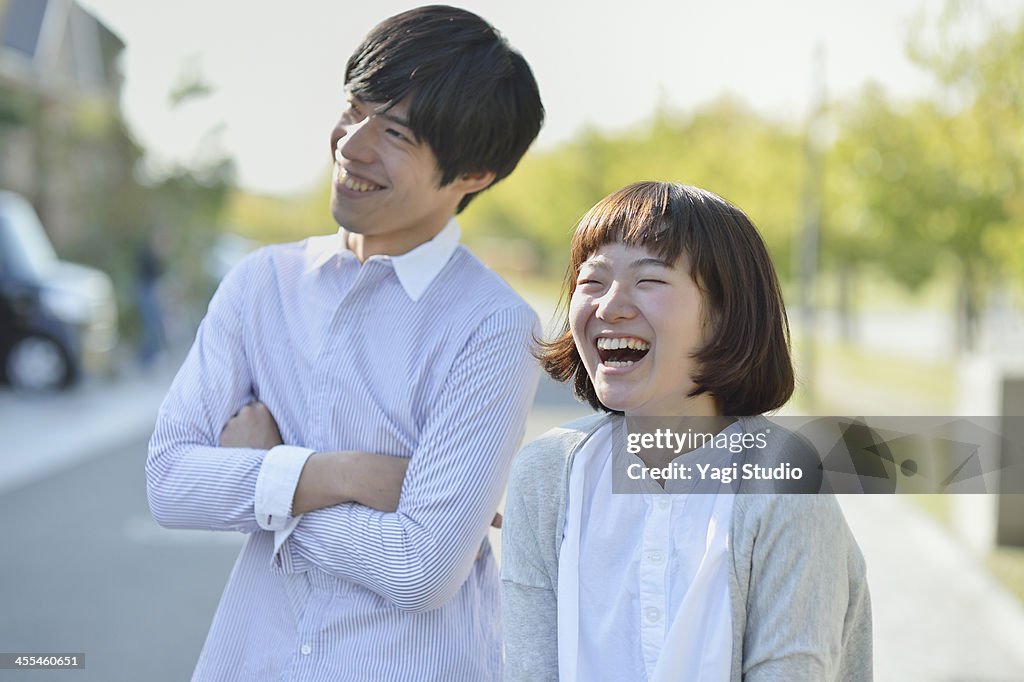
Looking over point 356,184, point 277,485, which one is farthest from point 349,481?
point 356,184

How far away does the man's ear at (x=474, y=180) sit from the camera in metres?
2.13

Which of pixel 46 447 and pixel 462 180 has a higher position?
pixel 462 180

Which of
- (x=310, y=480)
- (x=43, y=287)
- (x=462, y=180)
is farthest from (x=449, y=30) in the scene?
(x=43, y=287)

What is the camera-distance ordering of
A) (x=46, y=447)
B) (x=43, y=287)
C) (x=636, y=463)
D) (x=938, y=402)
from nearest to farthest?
(x=636, y=463) → (x=46, y=447) → (x=43, y=287) → (x=938, y=402)

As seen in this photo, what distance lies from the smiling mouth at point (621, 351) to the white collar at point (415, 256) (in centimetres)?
43

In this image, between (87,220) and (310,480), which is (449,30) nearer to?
(310,480)

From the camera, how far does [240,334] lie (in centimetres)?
214

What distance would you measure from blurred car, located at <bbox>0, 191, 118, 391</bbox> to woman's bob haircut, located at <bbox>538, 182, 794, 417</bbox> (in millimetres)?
11554

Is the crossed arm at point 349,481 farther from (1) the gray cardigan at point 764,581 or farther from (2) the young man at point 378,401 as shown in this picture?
(1) the gray cardigan at point 764,581

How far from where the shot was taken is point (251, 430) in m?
2.07

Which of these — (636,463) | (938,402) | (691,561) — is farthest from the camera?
(938,402)

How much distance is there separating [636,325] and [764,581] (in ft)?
1.32

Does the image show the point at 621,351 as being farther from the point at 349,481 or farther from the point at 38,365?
the point at 38,365

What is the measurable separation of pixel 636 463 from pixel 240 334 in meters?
0.77
